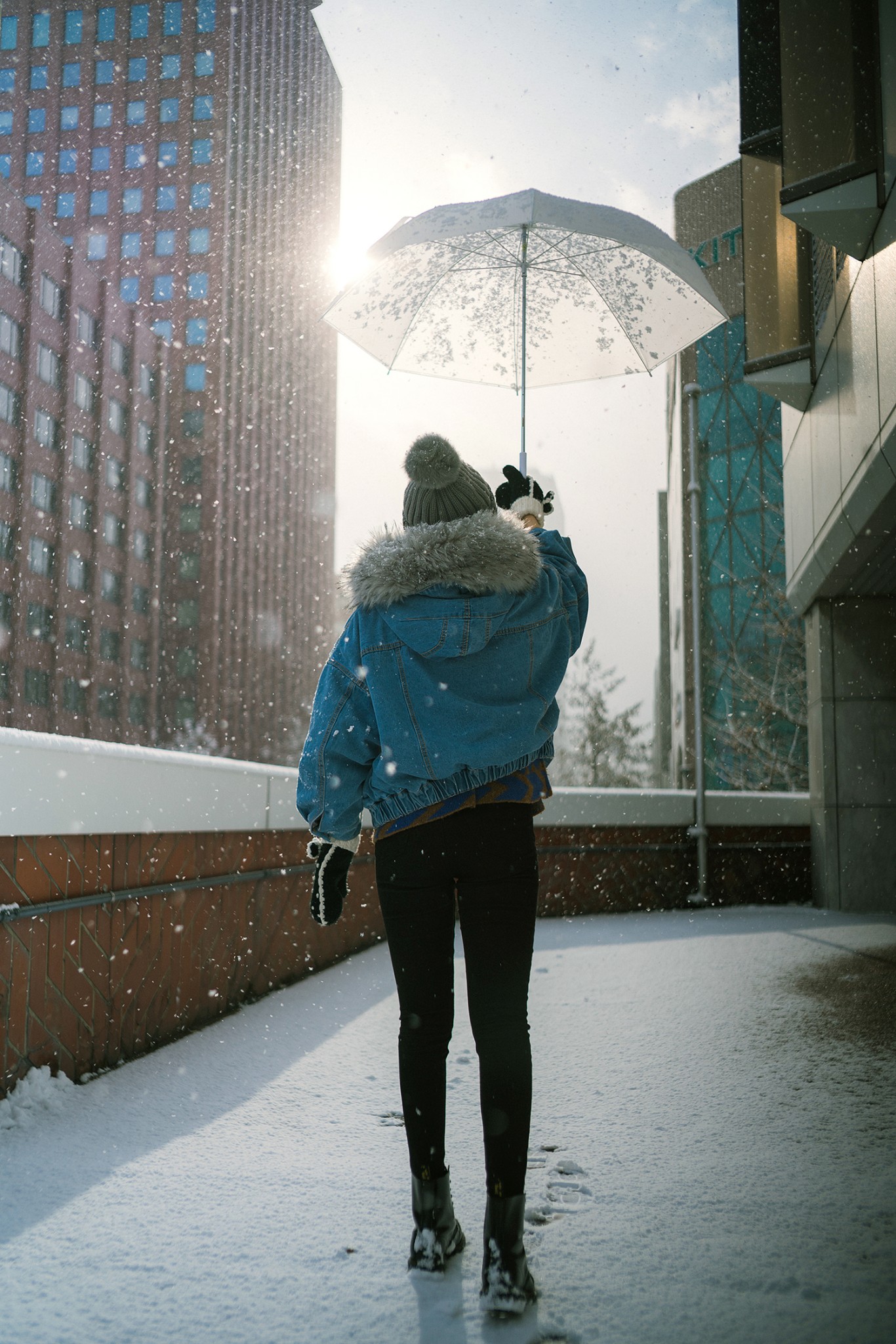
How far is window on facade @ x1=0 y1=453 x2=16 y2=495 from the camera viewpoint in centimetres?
4938

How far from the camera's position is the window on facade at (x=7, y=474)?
4938 cm

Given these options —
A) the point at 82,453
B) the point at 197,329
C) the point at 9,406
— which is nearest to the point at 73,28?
the point at 197,329

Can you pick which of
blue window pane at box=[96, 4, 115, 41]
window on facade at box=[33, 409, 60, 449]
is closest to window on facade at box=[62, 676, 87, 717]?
window on facade at box=[33, 409, 60, 449]

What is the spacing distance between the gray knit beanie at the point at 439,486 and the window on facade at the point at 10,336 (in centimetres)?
5392

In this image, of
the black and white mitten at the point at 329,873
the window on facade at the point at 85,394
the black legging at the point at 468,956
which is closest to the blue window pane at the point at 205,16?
the window on facade at the point at 85,394

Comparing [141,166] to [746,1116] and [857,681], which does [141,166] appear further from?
[746,1116]

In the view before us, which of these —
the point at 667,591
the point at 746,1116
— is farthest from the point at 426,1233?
the point at 667,591

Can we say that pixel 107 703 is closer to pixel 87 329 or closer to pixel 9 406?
pixel 9 406

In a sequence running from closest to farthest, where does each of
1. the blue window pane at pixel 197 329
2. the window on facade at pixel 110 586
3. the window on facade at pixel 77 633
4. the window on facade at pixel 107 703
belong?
1. the window on facade at pixel 77 633
2. the window on facade at pixel 107 703
3. the window on facade at pixel 110 586
4. the blue window pane at pixel 197 329

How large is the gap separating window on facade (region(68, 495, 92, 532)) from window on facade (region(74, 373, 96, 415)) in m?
5.08

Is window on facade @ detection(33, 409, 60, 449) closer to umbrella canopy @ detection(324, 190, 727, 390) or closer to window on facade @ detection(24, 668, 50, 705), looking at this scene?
window on facade @ detection(24, 668, 50, 705)

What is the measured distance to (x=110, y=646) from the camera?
5731 cm

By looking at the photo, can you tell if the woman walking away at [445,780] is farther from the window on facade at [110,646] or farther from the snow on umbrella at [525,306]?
the window on facade at [110,646]

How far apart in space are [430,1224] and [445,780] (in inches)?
37.5
